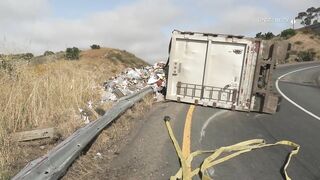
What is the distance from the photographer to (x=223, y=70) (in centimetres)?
1385

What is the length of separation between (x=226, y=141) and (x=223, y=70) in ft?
16.7

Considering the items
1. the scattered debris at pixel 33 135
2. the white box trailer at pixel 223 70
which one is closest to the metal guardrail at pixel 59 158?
the scattered debris at pixel 33 135

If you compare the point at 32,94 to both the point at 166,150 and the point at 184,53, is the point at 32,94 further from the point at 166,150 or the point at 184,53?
the point at 184,53

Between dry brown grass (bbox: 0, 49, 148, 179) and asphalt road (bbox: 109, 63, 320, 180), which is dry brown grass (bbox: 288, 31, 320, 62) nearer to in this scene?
asphalt road (bbox: 109, 63, 320, 180)

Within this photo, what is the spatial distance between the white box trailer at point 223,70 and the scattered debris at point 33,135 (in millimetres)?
6839

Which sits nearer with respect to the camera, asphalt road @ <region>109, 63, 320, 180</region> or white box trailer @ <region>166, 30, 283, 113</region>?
asphalt road @ <region>109, 63, 320, 180</region>

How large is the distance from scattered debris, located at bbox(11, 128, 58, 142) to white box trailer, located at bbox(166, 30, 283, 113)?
6839mm

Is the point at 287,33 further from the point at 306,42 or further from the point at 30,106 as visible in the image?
the point at 30,106

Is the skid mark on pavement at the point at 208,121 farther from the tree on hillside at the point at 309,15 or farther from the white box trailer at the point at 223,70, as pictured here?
the tree on hillside at the point at 309,15

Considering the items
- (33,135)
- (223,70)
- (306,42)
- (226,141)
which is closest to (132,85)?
(223,70)

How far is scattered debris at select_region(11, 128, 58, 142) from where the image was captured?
301 inches

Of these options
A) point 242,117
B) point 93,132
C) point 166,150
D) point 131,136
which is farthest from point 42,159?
point 242,117

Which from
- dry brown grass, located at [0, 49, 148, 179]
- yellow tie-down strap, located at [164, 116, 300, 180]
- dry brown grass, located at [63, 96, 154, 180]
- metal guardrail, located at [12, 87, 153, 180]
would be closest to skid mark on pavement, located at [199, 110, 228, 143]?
yellow tie-down strap, located at [164, 116, 300, 180]

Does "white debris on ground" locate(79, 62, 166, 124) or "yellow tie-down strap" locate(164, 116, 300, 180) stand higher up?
"yellow tie-down strap" locate(164, 116, 300, 180)
